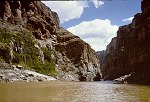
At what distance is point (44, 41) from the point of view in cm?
17725

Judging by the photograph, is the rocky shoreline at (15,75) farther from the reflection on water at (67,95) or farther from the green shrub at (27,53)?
the reflection on water at (67,95)

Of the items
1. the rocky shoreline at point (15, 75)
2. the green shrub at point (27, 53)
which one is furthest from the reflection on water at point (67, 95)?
the green shrub at point (27, 53)

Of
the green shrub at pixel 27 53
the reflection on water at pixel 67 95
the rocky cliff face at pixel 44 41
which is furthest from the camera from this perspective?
the rocky cliff face at pixel 44 41

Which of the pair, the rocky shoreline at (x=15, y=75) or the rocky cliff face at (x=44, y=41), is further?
the rocky cliff face at (x=44, y=41)

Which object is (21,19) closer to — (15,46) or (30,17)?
(30,17)

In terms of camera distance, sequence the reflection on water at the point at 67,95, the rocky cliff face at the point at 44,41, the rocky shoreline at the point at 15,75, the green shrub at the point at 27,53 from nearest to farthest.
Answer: the reflection on water at the point at 67,95
the rocky shoreline at the point at 15,75
the green shrub at the point at 27,53
the rocky cliff face at the point at 44,41

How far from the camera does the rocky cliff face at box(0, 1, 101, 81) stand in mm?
161000

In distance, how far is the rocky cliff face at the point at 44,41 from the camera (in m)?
161

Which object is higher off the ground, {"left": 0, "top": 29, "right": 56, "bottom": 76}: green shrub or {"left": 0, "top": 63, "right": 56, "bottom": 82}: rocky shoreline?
{"left": 0, "top": 29, "right": 56, "bottom": 76}: green shrub

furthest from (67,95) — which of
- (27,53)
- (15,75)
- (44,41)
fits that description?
(44,41)

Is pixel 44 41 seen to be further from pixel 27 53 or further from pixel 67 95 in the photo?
pixel 67 95

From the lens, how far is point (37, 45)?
534 ft

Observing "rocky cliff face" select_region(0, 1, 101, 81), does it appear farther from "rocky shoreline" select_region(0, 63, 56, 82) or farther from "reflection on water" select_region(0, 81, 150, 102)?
"reflection on water" select_region(0, 81, 150, 102)

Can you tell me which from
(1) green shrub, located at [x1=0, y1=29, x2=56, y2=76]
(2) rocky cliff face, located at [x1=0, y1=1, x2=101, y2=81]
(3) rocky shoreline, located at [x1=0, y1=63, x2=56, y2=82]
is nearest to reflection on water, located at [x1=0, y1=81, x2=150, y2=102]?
(3) rocky shoreline, located at [x1=0, y1=63, x2=56, y2=82]
